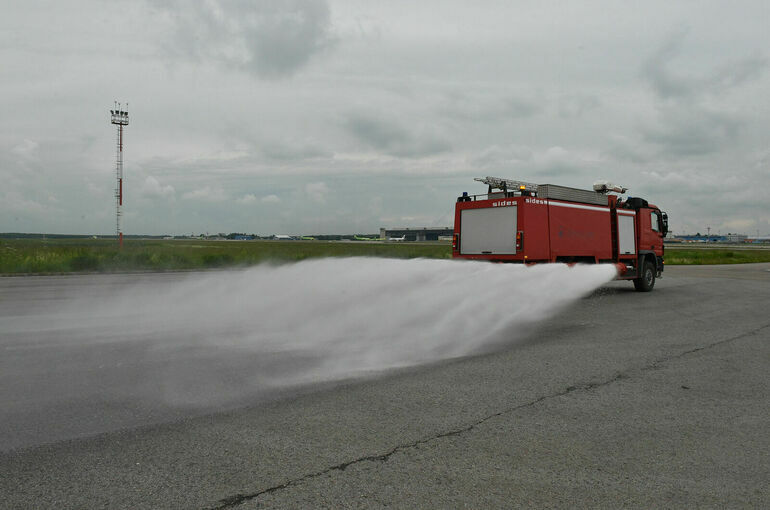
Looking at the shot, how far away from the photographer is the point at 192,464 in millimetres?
3725

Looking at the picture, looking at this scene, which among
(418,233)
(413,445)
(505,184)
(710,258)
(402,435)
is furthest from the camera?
(418,233)

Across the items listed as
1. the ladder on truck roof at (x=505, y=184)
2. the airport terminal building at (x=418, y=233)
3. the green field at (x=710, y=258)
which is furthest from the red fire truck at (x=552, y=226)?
the airport terminal building at (x=418, y=233)

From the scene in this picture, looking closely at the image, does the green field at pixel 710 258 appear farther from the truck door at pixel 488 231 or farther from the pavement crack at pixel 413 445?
the pavement crack at pixel 413 445

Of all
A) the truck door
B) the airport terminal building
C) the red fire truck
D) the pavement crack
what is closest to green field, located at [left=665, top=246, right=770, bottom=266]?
the red fire truck

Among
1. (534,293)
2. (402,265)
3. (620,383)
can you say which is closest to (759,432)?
(620,383)

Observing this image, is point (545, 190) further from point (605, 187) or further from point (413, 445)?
point (413, 445)

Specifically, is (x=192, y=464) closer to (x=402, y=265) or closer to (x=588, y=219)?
(x=402, y=265)

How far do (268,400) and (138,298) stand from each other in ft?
31.2

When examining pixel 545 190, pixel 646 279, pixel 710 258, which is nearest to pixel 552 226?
pixel 545 190

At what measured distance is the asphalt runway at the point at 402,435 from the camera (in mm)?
3371

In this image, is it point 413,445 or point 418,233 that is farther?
point 418,233

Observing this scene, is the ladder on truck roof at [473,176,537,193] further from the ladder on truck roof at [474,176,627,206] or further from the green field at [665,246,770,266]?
the green field at [665,246,770,266]

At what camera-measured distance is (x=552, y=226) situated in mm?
13727

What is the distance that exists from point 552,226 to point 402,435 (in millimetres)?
10470
